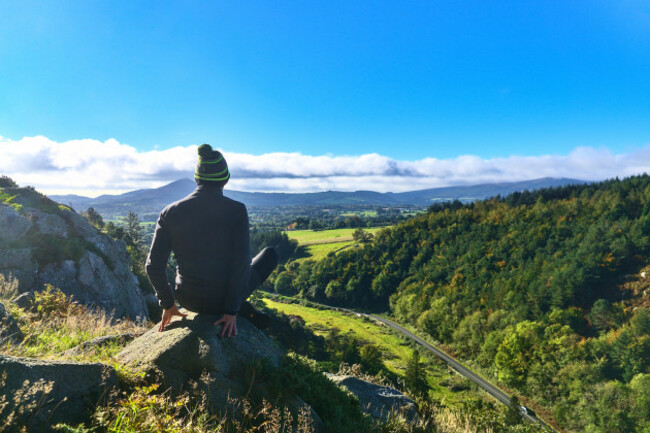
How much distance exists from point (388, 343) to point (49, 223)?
65284 millimetres

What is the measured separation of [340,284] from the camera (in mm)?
105750

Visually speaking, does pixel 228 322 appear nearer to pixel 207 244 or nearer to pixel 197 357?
pixel 197 357

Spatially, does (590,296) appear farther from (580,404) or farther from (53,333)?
(53,333)

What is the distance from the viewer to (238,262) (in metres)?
4.34

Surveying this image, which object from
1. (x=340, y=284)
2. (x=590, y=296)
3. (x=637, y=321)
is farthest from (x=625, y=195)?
(x=340, y=284)

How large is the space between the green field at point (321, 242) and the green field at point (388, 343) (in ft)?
107

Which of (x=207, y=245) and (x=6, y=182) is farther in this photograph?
(x=6, y=182)

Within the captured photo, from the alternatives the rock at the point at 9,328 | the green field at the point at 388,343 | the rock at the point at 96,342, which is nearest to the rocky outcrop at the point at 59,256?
the rock at the point at 9,328

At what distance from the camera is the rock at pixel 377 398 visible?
610 centimetres

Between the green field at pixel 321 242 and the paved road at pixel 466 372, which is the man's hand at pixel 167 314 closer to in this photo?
the paved road at pixel 466 372

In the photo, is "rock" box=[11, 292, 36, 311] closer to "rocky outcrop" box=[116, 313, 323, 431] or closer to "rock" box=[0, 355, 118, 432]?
"rocky outcrop" box=[116, 313, 323, 431]

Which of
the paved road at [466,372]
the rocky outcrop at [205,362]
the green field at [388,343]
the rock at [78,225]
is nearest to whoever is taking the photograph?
the rocky outcrop at [205,362]

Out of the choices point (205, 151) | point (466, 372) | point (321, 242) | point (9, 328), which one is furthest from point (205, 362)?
point (321, 242)

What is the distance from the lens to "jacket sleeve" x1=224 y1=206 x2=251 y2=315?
432 cm
